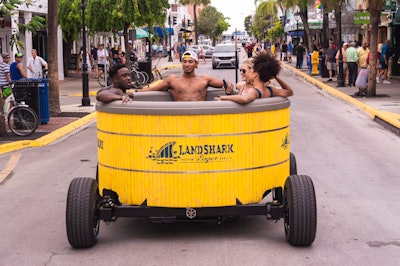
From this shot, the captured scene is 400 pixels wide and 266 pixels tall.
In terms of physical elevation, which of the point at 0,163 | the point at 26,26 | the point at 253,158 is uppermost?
the point at 26,26

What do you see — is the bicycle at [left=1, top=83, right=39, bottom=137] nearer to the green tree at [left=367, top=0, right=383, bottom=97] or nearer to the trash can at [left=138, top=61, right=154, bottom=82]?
the green tree at [left=367, top=0, right=383, bottom=97]

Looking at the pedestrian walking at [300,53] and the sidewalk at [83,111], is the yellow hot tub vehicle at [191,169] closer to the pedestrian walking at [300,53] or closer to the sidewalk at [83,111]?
the sidewalk at [83,111]

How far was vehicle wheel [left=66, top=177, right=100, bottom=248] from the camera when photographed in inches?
270

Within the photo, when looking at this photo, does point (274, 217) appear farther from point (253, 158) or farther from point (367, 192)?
point (367, 192)

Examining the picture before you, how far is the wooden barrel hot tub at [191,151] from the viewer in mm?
6844

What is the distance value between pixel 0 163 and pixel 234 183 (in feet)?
23.9

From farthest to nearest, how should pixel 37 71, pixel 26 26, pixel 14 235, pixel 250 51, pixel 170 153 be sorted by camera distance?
pixel 250 51, pixel 37 71, pixel 26 26, pixel 14 235, pixel 170 153

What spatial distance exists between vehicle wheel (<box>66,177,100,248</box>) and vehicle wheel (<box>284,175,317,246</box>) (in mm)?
1786

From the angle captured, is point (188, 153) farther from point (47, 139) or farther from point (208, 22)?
point (208, 22)

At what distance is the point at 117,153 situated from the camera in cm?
714

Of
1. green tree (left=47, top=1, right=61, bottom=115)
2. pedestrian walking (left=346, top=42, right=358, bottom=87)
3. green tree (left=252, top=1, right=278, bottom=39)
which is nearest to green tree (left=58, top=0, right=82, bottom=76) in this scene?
pedestrian walking (left=346, top=42, right=358, bottom=87)

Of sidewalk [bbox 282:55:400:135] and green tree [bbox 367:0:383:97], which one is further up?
green tree [bbox 367:0:383:97]

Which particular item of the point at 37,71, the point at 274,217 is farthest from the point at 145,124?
the point at 37,71

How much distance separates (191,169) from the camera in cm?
691
